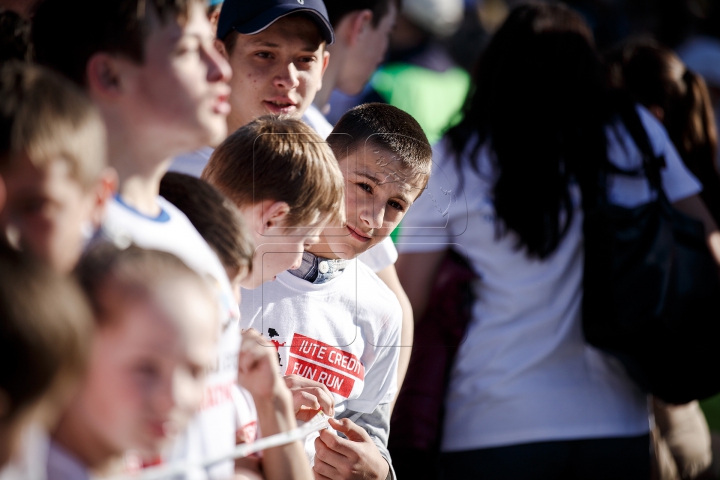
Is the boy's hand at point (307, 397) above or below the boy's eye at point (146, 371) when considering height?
below

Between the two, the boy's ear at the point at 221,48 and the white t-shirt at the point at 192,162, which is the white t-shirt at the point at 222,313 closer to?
the white t-shirt at the point at 192,162

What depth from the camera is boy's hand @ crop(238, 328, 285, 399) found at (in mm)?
1473

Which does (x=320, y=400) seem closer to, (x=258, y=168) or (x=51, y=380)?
(x=258, y=168)

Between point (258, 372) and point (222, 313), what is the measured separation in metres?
0.17

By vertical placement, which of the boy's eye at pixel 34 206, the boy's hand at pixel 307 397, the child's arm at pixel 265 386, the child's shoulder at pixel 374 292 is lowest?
the boy's hand at pixel 307 397

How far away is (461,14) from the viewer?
5.90 meters

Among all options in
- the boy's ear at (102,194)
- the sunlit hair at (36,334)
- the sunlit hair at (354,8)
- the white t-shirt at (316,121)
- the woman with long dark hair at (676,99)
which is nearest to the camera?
the sunlit hair at (36,334)

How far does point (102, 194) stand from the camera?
Answer: 1252 mm

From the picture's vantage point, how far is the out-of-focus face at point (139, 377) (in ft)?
3.69

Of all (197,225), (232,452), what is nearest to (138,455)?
(232,452)

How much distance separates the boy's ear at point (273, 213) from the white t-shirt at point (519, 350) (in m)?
0.81

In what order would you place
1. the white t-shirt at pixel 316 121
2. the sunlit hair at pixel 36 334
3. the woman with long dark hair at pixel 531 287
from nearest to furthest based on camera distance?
the sunlit hair at pixel 36 334
the white t-shirt at pixel 316 121
the woman with long dark hair at pixel 531 287

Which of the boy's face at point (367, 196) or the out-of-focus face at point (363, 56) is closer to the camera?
the boy's face at point (367, 196)

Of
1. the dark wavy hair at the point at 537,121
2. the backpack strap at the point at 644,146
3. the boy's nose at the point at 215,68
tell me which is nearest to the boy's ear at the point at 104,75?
the boy's nose at the point at 215,68
